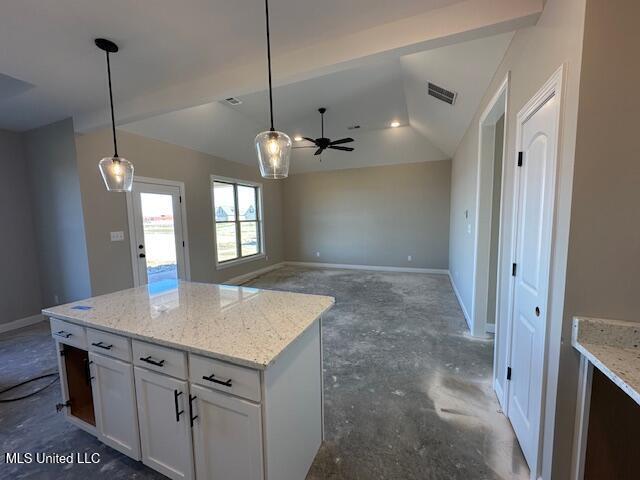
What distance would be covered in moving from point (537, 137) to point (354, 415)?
217 cm

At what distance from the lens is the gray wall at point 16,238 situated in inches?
139

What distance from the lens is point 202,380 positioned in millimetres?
1197

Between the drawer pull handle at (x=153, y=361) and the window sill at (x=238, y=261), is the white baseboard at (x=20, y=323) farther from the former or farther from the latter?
the drawer pull handle at (x=153, y=361)

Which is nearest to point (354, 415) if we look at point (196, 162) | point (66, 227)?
point (66, 227)

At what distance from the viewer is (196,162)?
15.8 feet

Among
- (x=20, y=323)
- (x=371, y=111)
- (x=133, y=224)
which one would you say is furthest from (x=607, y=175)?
(x=20, y=323)

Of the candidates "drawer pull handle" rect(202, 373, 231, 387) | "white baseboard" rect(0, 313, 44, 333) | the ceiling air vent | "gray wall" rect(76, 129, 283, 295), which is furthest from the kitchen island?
"white baseboard" rect(0, 313, 44, 333)

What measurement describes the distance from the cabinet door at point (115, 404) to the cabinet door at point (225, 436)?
48 cm

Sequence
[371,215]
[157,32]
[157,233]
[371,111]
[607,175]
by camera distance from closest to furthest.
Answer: [607,175], [157,32], [157,233], [371,111], [371,215]

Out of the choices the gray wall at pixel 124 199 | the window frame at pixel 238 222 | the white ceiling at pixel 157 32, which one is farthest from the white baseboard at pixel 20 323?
the white ceiling at pixel 157 32

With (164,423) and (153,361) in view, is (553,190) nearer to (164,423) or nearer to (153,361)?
(153,361)

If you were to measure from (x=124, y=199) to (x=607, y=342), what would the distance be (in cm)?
488

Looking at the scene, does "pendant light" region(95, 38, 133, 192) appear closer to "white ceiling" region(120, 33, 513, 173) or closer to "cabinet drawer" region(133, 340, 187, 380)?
"cabinet drawer" region(133, 340, 187, 380)

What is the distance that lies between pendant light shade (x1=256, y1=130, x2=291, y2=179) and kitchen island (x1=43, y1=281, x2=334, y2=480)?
885mm
